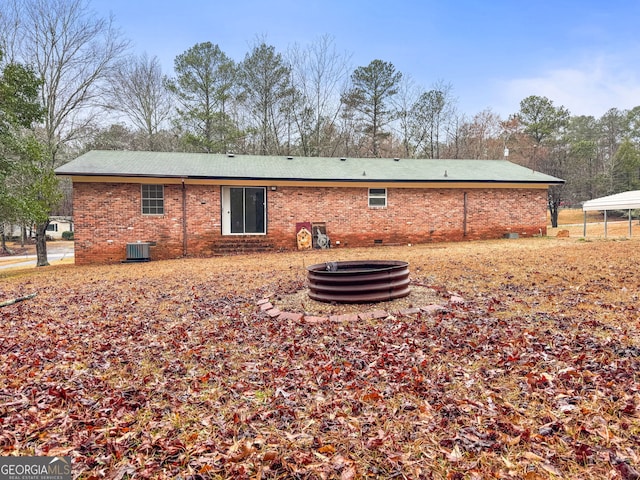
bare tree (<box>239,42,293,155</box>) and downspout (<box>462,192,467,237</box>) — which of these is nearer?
downspout (<box>462,192,467,237</box>)

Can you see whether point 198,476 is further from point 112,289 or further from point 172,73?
point 172,73

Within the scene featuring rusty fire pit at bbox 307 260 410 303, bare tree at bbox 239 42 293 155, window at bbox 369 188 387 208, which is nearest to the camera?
rusty fire pit at bbox 307 260 410 303

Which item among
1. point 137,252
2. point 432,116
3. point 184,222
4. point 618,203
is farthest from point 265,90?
point 618,203

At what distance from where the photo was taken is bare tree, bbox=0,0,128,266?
15.7 metres

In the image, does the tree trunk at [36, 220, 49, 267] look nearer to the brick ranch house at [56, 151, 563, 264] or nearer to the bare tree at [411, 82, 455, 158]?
the brick ranch house at [56, 151, 563, 264]

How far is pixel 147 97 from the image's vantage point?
2550cm

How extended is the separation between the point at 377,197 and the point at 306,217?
3.04 metres

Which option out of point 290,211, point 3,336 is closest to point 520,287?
point 3,336

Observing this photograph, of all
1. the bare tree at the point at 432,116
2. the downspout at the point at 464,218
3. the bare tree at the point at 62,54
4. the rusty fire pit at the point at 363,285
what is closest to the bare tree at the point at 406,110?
the bare tree at the point at 432,116

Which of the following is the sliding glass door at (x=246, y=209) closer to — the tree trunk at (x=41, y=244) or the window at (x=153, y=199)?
the window at (x=153, y=199)

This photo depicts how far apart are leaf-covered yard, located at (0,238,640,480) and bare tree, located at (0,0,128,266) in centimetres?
1471

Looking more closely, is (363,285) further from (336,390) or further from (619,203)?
(619,203)

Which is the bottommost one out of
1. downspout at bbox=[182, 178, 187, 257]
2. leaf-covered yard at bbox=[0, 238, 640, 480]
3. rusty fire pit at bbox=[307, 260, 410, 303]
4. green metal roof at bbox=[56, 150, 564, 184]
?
leaf-covered yard at bbox=[0, 238, 640, 480]

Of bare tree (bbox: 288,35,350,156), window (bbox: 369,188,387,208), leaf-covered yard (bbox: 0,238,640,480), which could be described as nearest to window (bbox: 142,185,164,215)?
leaf-covered yard (bbox: 0,238,640,480)
